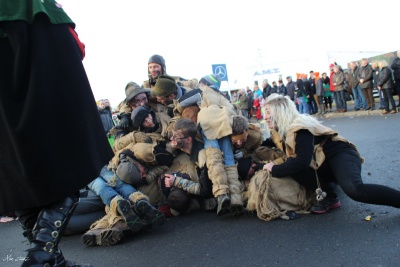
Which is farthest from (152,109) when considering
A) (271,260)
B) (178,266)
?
(271,260)

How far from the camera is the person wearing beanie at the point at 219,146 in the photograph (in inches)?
133

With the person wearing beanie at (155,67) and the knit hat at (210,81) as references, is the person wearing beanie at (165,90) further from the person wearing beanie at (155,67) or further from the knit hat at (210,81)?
the knit hat at (210,81)

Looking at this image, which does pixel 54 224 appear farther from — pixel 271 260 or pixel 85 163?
pixel 271 260

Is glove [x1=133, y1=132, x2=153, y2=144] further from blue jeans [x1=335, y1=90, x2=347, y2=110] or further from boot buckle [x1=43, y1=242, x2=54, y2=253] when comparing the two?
blue jeans [x1=335, y1=90, x2=347, y2=110]

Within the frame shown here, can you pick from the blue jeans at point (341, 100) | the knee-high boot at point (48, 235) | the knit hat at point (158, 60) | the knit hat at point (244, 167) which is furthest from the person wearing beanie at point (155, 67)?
the blue jeans at point (341, 100)

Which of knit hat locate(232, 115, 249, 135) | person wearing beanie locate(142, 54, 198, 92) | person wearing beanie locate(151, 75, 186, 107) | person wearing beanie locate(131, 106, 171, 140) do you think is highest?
person wearing beanie locate(142, 54, 198, 92)

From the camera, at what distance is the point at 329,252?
2461 mm

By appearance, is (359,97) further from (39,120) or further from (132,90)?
(39,120)

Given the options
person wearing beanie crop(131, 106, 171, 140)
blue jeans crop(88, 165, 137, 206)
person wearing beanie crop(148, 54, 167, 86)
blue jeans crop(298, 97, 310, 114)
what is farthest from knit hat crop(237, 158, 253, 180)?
blue jeans crop(298, 97, 310, 114)

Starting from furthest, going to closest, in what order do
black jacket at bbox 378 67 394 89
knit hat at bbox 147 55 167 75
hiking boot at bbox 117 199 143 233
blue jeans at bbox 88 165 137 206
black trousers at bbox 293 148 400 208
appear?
black jacket at bbox 378 67 394 89
knit hat at bbox 147 55 167 75
blue jeans at bbox 88 165 137 206
hiking boot at bbox 117 199 143 233
black trousers at bbox 293 148 400 208

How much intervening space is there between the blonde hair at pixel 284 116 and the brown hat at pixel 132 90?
177cm

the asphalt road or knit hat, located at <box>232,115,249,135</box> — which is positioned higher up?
knit hat, located at <box>232,115,249,135</box>

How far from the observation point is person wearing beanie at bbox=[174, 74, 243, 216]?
3.38 m

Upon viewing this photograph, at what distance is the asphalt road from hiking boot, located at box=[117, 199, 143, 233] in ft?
0.54
